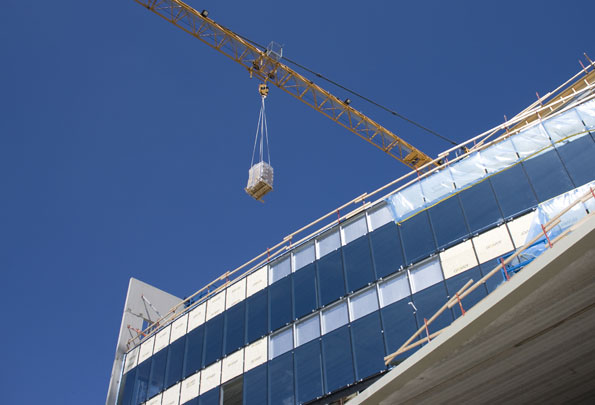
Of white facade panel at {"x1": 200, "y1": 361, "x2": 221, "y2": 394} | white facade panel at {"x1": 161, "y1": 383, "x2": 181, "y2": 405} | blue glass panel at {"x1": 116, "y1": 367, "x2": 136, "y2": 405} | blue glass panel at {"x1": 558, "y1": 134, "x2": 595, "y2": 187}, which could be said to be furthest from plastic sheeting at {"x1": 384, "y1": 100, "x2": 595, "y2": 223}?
blue glass panel at {"x1": 116, "y1": 367, "x2": 136, "y2": 405}

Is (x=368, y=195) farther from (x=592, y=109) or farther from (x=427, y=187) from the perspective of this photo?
(x=592, y=109)

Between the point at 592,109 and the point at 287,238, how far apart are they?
1587 cm

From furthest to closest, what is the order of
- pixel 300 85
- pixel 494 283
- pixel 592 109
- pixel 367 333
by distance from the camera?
pixel 300 85
pixel 367 333
pixel 592 109
pixel 494 283

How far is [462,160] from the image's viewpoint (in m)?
25.7

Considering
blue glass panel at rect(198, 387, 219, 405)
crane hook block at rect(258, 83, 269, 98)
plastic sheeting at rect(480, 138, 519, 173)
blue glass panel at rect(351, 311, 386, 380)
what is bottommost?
blue glass panel at rect(351, 311, 386, 380)

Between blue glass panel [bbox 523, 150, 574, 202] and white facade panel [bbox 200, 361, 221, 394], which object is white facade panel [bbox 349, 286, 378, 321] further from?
white facade panel [bbox 200, 361, 221, 394]

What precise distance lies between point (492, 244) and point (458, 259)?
1.45 metres

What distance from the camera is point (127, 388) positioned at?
37.4m

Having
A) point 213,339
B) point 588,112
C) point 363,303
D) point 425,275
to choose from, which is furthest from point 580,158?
point 213,339

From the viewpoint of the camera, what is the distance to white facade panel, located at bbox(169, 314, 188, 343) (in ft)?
116

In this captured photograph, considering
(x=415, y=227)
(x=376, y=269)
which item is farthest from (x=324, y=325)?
(x=415, y=227)

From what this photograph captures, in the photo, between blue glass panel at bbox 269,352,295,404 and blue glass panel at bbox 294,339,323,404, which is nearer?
blue glass panel at bbox 294,339,323,404

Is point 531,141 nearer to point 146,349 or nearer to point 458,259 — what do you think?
point 458,259

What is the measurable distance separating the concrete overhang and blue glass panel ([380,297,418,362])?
9.31 m
